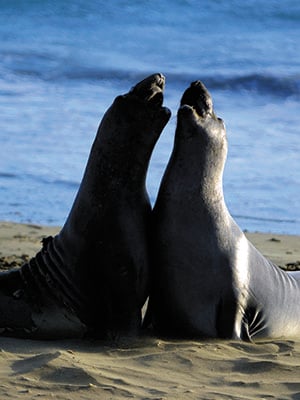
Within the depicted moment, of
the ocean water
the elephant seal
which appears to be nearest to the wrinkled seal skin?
the elephant seal

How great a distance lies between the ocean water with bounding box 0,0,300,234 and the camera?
1112 cm

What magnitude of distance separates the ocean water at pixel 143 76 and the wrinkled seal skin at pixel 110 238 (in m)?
3.95

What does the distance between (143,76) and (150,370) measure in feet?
49.9

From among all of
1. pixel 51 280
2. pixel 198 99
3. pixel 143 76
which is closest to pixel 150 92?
→ pixel 198 99

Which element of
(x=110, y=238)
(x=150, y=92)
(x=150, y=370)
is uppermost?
(x=150, y=92)

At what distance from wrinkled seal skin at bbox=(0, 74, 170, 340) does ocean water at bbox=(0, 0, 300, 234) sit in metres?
3.95

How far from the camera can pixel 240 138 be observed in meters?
13.6

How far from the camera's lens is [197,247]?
5.93 metres

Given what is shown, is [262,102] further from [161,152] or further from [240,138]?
[161,152]

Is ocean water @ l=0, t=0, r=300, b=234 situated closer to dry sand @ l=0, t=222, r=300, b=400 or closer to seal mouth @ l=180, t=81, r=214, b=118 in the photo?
seal mouth @ l=180, t=81, r=214, b=118

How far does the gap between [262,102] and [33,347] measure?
1206cm

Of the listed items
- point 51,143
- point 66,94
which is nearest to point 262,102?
point 66,94

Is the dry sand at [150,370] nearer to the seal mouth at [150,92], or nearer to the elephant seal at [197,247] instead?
the elephant seal at [197,247]

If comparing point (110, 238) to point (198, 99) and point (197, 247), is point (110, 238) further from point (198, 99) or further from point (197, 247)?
point (198, 99)
